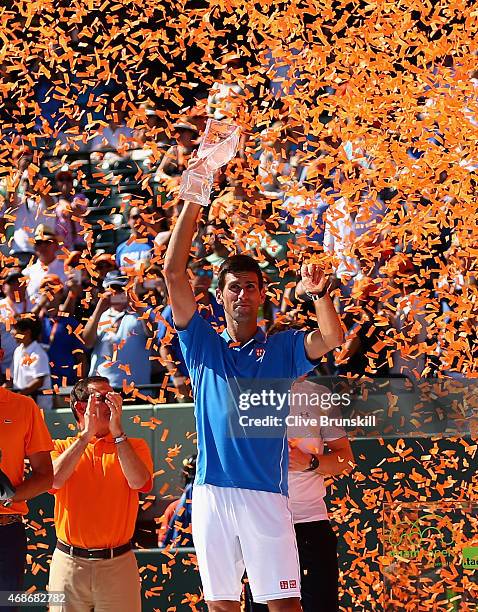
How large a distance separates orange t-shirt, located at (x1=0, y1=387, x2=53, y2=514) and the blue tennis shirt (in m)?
0.85

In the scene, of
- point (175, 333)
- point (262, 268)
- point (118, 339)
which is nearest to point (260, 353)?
point (175, 333)

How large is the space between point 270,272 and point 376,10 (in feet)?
5.99

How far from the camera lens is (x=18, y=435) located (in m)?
5.40

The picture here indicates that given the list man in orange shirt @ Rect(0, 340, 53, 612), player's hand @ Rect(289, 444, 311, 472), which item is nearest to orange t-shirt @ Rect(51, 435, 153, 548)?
man in orange shirt @ Rect(0, 340, 53, 612)

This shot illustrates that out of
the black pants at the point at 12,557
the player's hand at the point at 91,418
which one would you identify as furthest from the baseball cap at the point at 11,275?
the black pants at the point at 12,557

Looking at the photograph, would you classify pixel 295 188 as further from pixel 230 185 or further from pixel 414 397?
pixel 414 397

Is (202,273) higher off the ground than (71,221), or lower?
lower

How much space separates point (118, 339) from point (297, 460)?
7.56ft

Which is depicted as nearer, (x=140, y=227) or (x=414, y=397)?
(x=414, y=397)

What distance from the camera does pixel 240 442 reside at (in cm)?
489

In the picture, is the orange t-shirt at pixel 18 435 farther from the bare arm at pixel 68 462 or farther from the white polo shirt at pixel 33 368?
the white polo shirt at pixel 33 368

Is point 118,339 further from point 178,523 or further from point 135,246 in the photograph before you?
point 178,523

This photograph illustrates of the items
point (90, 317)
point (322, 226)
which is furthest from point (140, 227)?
point (322, 226)

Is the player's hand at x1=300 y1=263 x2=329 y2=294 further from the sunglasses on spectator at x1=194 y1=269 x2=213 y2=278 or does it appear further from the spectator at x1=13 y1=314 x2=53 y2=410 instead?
the spectator at x1=13 y1=314 x2=53 y2=410
